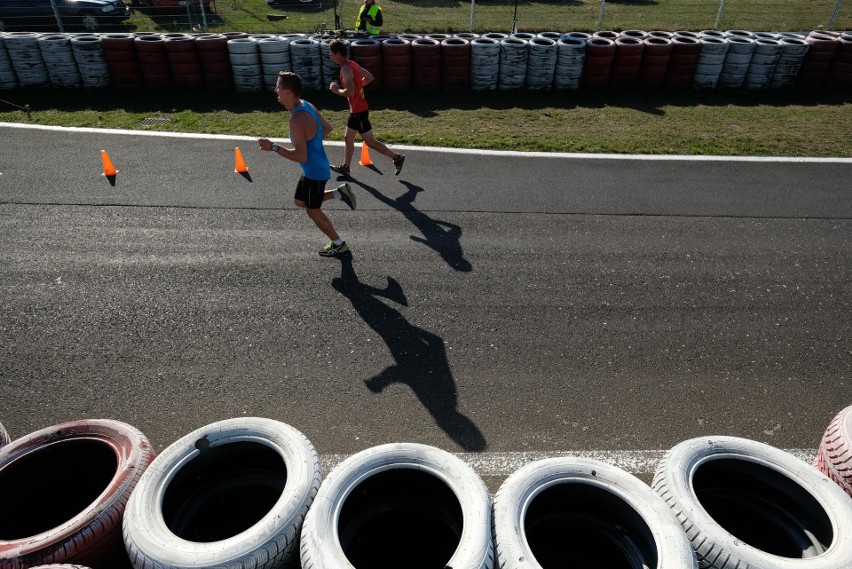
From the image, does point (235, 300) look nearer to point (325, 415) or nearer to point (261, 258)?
point (261, 258)

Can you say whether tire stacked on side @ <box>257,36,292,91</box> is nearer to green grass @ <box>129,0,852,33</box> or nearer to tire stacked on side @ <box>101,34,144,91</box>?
tire stacked on side @ <box>101,34,144,91</box>

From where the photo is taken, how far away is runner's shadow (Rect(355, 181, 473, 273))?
6676 millimetres

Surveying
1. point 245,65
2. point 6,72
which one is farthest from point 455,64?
point 6,72

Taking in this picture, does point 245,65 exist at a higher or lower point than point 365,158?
higher

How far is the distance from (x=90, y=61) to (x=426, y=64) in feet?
23.3

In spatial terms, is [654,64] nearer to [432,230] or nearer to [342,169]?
[342,169]

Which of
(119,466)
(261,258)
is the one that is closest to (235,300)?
(261,258)

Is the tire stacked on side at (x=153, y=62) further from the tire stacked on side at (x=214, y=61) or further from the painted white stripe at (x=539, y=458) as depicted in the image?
the painted white stripe at (x=539, y=458)

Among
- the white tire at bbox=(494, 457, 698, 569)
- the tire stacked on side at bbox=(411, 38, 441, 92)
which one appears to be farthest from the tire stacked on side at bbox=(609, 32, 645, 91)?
the white tire at bbox=(494, 457, 698, 569)

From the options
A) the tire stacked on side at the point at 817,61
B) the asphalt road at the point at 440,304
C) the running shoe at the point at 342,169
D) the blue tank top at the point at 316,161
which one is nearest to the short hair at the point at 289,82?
the blue tank top at the point at 316,161

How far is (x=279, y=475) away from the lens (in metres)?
3.40

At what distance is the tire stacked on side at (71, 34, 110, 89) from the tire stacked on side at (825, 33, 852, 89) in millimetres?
15842

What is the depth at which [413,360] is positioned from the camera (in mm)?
5137

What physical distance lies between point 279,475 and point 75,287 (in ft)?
13.4
